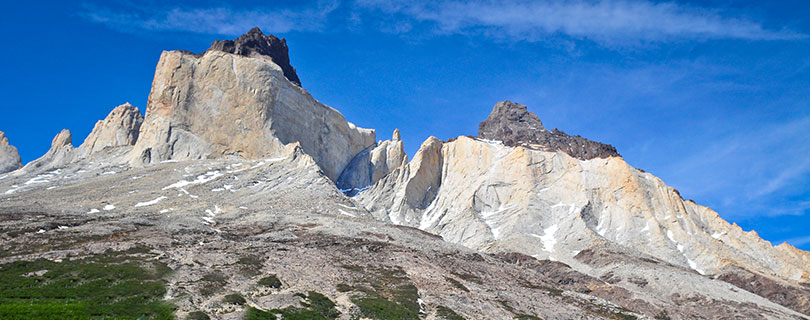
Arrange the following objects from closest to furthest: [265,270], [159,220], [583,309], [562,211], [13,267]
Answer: [13,267] → [265,270] → [583,309] → [159,220] → [562,211]

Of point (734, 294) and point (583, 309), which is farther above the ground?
point (734, 294)

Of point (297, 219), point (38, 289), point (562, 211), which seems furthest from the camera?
point (562, 211)

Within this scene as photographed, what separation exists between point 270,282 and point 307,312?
1195cm

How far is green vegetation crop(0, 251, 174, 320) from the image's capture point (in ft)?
176

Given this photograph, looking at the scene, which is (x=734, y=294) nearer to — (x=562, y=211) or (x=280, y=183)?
(x=562, y=211)

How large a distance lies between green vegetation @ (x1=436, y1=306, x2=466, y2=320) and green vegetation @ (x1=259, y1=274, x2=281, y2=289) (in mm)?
17320

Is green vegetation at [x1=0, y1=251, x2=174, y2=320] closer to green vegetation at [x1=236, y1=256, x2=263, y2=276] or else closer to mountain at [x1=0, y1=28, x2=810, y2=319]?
mountain at [x1=0, y1=28, x2=810, y2=319]

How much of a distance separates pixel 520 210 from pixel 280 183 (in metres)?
62.8

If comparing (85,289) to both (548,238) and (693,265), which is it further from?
(693,265)

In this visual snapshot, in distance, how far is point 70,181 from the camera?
16475cm

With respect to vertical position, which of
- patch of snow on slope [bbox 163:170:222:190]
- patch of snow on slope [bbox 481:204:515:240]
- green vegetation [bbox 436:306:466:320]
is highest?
patch of snow on slope [bbox 481:204:515:240]

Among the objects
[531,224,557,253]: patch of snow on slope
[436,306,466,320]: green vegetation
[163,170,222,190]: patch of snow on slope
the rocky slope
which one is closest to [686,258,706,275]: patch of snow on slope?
the rocky slope

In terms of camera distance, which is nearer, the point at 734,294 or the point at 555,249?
the point at 734,294

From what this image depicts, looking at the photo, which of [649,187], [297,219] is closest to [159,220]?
[297,219]
